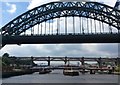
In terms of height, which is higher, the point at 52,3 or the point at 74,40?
the point at 52,3

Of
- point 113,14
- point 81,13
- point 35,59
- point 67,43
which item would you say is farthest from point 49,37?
point 35,59

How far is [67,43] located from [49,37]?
149 inches

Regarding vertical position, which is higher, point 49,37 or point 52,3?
point 52,3

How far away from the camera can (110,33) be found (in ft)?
212

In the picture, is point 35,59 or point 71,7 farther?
point 35,59

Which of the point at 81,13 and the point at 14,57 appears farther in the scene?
the point at 14,57

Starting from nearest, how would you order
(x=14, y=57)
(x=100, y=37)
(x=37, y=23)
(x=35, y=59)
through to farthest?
(x=100, y=37) < (x=37, y=23) < (x=14, y=57) < (x=35, y=59)

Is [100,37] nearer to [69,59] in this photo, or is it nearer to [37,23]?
[37,23]

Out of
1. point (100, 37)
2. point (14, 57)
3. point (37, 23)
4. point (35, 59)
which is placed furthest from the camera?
point (35, 59)

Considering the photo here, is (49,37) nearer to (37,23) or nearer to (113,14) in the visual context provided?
(37,23)

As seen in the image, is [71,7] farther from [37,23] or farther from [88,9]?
[37,23]

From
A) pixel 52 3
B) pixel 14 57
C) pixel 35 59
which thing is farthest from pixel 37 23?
pixel 35 59

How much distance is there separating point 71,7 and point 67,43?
722 centimetres

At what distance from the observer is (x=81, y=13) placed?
221ft
